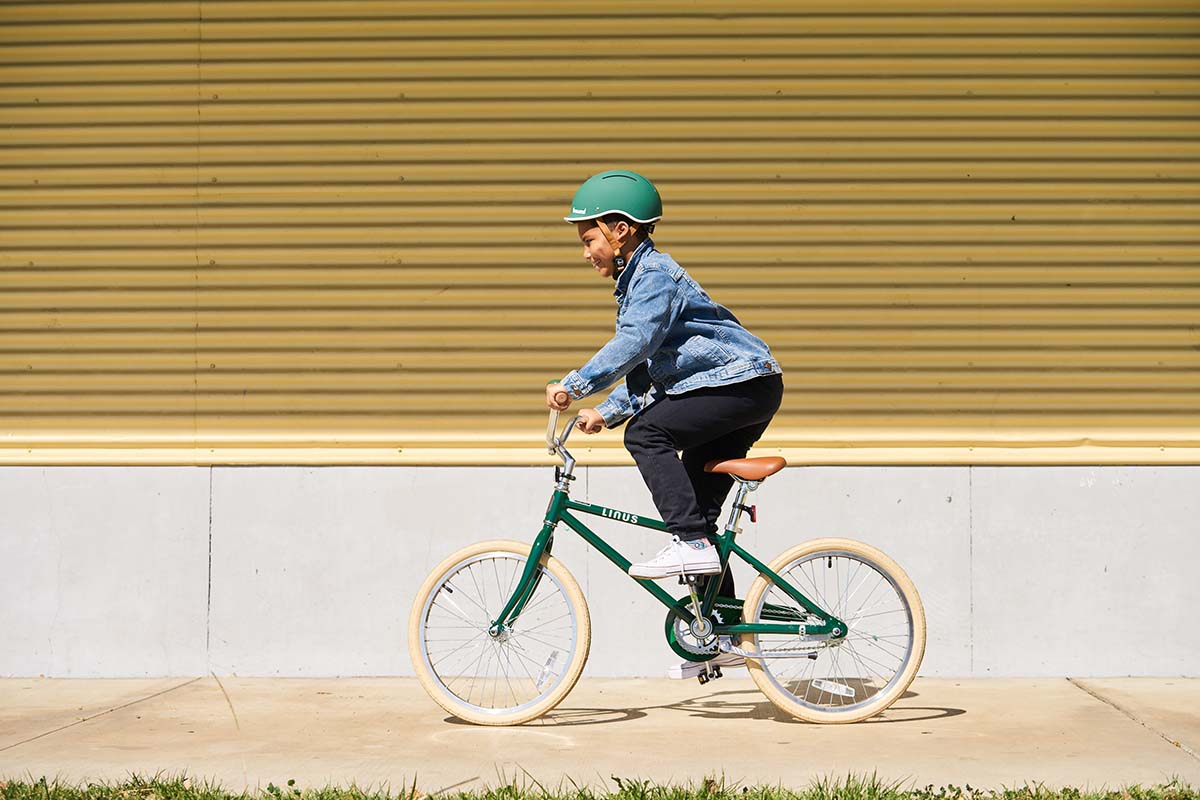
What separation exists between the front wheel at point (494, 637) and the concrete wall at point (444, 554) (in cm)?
26

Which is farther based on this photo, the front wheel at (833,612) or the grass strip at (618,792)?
the front wheel at (833,612)

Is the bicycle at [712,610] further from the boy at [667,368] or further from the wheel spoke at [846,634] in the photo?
the boy at [667,368]

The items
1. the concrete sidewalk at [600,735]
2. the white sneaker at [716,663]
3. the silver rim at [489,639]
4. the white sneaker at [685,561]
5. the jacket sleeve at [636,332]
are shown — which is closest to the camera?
the concrete sidewalk at [600,735]

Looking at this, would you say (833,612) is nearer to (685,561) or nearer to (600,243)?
(685,561)

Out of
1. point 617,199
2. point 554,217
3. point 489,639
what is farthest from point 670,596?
point 554,217

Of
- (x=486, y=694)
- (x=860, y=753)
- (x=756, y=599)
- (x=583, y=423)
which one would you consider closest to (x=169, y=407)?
(x=486, y=694)

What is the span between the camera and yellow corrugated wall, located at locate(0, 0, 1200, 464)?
6945 millimetres

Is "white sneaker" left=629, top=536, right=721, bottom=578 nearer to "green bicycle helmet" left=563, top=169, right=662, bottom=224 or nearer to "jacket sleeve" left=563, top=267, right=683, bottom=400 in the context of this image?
"jacket sleeve" left=563, top=267, right=683, bottom=400

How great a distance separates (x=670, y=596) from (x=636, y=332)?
1.06 metres

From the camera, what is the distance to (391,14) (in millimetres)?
7090

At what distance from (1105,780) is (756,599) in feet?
4.88

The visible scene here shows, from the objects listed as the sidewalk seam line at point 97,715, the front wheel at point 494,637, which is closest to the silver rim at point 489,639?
the front wheel at point 494,637

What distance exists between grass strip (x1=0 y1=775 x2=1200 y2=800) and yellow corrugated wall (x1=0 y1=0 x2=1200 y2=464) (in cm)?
251

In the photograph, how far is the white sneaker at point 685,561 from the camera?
546 centimetres
